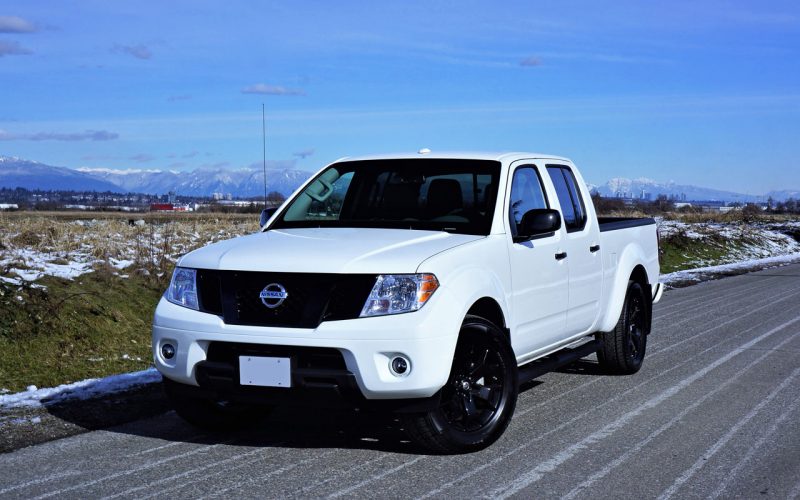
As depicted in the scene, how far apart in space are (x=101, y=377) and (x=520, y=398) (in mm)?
3727

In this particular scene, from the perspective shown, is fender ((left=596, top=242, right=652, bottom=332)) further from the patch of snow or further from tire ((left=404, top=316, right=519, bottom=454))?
the patch of snow

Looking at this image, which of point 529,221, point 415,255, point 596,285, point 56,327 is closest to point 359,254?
point 415,255

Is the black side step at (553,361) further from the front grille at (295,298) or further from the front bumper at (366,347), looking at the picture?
the front grille at (295,298)

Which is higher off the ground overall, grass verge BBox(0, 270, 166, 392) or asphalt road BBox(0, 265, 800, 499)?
grass verge BBox(0, 270, 166, 392)

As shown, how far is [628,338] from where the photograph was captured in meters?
8.50

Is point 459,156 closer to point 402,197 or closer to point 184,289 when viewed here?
point 402,197

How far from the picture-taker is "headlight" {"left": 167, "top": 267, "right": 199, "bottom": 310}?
5.77 meters

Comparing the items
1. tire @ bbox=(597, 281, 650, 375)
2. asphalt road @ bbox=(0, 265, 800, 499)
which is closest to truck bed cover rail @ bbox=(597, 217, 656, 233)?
tire @ bbox=(597, 281, 650, 375)

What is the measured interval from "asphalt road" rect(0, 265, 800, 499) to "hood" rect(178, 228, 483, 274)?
902mm

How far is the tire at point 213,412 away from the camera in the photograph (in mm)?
6056

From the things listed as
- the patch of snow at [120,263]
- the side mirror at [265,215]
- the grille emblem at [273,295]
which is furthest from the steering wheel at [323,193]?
the patch of snow at [120,263]

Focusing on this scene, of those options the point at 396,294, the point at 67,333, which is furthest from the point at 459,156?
the point at 67,333

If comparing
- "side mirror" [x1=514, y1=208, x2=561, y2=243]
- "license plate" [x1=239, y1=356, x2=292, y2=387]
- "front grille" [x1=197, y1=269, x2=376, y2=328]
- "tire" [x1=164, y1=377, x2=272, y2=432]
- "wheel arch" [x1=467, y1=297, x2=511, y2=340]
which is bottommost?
"tire" [x1=164, y1=377, x2=272, y2=432]

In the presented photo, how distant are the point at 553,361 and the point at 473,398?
142 centimetres
